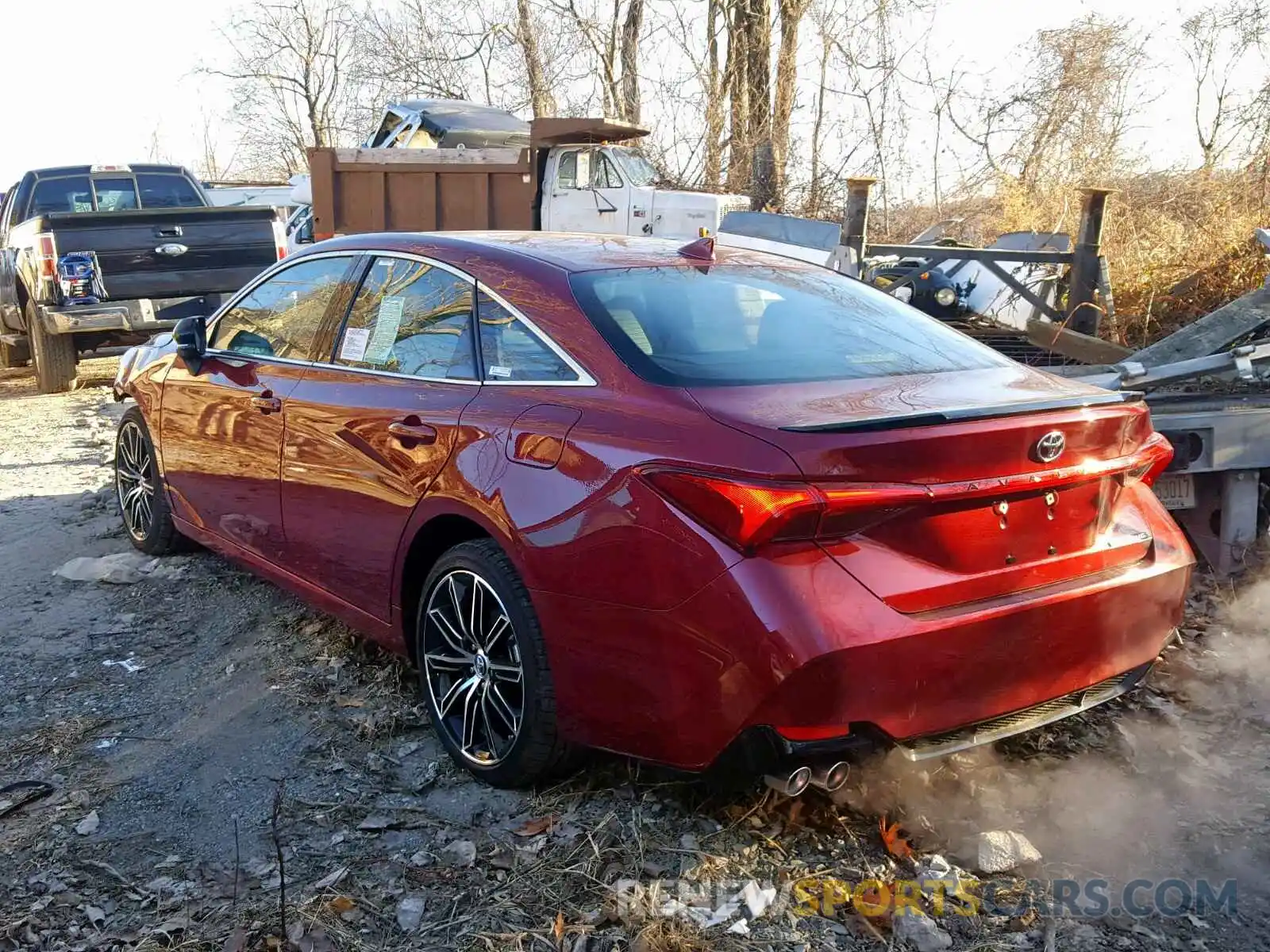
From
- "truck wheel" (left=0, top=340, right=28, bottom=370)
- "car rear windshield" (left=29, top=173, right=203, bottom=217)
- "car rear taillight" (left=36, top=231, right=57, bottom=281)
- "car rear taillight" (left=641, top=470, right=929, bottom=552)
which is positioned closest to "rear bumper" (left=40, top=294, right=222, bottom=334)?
"car rear taillight" (left=36, top=231, right=57, bottom=281)

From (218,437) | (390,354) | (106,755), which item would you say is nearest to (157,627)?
(218,437)

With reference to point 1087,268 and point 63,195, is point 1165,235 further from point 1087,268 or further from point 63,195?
point 63,195

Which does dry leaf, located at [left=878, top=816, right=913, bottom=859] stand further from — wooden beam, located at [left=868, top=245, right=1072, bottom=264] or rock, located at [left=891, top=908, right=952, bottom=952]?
wooden beam, located at [left=868, top=245, right=1072, bottom=264]

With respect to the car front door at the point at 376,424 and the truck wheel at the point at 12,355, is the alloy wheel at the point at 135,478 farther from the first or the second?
the truck wheel at the point at 12,355

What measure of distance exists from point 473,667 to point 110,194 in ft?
39.0

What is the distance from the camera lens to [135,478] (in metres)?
5.60

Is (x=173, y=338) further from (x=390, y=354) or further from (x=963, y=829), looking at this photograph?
(x=963, y=829)

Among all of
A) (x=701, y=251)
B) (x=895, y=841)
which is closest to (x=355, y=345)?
(x=701, y=251)

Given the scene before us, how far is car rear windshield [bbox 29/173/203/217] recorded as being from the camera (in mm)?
12742

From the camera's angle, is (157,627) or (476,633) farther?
(157,627)

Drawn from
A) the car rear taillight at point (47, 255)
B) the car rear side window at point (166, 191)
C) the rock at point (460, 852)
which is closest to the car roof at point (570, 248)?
the rock at point (460, 852)

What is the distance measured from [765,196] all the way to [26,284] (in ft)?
35.4

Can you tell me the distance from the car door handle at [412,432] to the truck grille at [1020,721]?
166 centimetres

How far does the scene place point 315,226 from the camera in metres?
14.4
